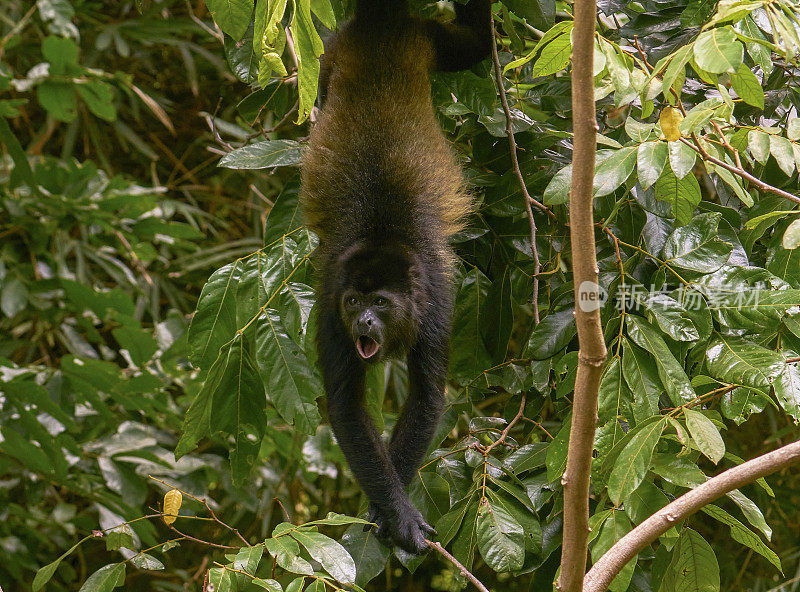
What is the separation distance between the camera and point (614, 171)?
1.70 metres

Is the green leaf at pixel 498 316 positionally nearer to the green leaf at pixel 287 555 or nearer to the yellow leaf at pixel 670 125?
the yellow leaf at pixel 670 125

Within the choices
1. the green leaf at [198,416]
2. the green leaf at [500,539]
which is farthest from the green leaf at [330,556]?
the green leaf at [198,416]

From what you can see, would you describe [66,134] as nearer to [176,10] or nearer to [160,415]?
[176,10]

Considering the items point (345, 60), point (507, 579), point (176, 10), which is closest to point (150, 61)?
point (176, 10)

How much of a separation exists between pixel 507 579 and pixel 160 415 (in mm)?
2125

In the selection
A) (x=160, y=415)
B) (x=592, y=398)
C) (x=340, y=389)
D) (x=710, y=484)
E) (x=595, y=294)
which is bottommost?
(x=160, y=415)

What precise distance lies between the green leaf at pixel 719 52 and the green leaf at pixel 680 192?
56cm

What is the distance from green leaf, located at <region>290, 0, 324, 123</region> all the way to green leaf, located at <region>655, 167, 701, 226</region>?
37.5 inches

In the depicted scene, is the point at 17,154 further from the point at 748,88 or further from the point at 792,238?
the point at 792,238

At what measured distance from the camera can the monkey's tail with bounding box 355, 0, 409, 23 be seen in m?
2.95

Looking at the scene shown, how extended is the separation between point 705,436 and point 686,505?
229 millimetres

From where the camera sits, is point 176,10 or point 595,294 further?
point 176,10

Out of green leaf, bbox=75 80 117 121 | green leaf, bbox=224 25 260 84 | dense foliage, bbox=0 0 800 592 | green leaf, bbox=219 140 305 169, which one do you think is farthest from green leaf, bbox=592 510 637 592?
green leaf, bbox=75 80 117 121

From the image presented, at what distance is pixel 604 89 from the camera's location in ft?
6.07
